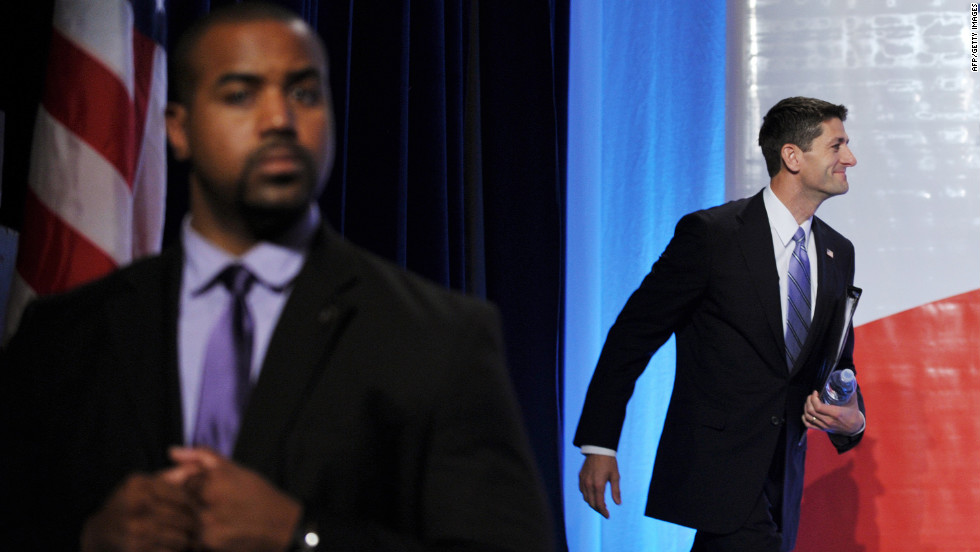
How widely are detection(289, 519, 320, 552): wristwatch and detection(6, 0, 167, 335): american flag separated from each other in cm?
92

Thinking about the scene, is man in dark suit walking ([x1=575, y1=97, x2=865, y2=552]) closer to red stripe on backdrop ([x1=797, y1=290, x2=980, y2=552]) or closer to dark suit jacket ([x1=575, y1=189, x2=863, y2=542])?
dark suit jacket ([x1=575, y1=189, x2=863, y2=542])

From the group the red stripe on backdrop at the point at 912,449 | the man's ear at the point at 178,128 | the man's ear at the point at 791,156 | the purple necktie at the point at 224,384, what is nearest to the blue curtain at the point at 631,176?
the red stripe on backdrop at the point at 912,449

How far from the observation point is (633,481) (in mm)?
3551

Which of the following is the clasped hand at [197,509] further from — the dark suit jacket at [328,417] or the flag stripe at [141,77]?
the flag stripe at [141,77]

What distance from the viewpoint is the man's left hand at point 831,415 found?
2.41 m

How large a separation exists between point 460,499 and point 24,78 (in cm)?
152

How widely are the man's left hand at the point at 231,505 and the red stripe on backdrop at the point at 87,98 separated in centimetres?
101

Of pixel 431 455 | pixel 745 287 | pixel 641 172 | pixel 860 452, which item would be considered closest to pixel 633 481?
pixel 860 452

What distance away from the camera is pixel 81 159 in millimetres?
1659

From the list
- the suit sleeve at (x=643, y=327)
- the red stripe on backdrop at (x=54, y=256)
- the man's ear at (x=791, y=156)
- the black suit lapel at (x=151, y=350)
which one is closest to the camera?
the black suit lapel at (x=151, y=350)

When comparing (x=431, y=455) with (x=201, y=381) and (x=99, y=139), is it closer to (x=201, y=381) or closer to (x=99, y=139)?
(x=201, y=381)

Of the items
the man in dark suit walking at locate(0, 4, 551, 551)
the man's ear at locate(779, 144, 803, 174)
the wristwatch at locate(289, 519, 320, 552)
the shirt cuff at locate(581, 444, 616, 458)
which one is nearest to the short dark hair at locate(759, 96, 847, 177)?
the man's ear at locate(779, 144, 803, 174)

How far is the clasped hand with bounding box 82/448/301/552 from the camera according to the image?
0.79 metres

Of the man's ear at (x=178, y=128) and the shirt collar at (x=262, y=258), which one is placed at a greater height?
the man's ear at (x=178, y=128)
